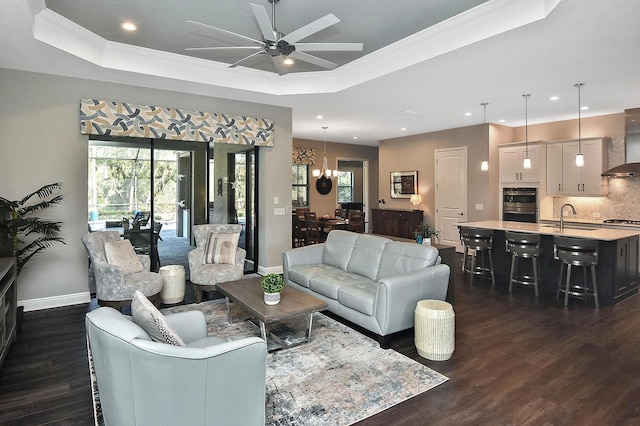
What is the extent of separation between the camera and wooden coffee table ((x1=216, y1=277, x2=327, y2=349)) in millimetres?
3221

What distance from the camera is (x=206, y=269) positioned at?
4.80m

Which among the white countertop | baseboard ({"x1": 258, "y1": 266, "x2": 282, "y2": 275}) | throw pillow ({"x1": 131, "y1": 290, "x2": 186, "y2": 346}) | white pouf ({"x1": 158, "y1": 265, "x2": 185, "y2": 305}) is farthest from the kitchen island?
throw pillow ({"x1": 131, "y1": 290, "x2": 186, "y2": 346})

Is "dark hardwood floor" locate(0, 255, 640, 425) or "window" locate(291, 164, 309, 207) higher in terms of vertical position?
"window" locate(291, 164, 309, 207)

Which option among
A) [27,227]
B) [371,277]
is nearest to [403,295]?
[371,277]

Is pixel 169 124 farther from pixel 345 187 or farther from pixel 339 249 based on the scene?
pixel 345 187

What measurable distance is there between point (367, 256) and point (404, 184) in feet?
18.5

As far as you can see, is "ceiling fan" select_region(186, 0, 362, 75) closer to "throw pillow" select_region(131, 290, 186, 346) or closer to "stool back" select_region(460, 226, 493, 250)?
"throw pillow" select_region(131, 290, 186, 346)

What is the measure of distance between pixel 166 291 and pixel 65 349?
129 centimetres

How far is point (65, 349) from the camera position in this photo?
11.5 ft

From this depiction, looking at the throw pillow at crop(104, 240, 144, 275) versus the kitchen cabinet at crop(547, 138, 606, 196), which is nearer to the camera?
the throw pillow at crop(104, 240, 144, 275)

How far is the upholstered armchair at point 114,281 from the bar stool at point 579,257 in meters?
4.96

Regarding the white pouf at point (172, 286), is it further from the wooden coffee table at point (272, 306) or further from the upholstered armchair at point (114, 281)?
the wooden coffee table at point (272, 306)

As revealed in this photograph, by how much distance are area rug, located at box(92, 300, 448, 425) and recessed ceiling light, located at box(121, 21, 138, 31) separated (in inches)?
127

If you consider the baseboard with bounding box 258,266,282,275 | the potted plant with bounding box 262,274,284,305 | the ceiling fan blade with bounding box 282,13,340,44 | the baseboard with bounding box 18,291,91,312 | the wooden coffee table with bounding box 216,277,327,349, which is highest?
the ceiling fan blade with bounding box 282,13,340,44
